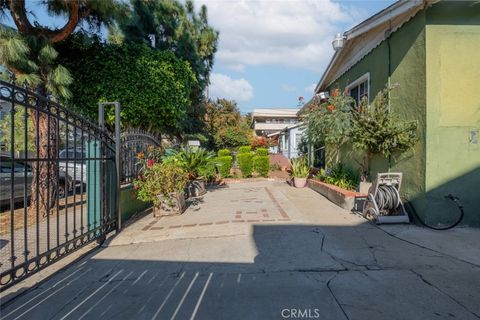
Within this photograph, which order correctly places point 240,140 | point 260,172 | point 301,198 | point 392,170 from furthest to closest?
point 240,140 < point 260,172 < point 301,198 < point 392,170

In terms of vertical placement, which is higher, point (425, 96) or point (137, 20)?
point (137, 20)

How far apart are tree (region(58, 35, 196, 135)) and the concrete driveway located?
17.7 ft

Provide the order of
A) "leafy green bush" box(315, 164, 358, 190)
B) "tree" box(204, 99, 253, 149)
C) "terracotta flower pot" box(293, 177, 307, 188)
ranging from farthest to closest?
1. "tree" box(204, 99, 253, 149)
2. "terracotta flower pot" box(293, 177, 307, 188)
3. "leafy green bush" box(315, 164, 358, 190)

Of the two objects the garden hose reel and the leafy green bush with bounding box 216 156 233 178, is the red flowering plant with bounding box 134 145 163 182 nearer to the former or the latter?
the garden hose reel

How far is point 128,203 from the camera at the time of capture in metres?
7.34

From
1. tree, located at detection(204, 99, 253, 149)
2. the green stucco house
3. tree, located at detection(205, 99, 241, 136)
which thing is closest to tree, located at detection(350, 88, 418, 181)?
the green stucco house

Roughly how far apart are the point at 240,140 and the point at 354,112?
76.1ft

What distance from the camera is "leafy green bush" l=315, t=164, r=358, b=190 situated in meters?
9.41

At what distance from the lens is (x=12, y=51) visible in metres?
6.86

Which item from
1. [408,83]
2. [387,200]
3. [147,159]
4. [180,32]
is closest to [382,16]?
[408,83]

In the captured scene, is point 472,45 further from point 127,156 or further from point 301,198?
point 127,156

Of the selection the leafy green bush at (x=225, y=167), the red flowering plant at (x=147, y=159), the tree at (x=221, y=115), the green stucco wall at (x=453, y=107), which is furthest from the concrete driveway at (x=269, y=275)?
the tree at (x=221, y=115)

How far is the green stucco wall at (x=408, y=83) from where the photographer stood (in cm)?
626

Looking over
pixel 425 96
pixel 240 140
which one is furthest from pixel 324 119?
pixel 240 140
